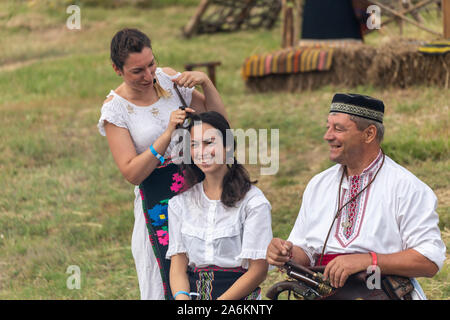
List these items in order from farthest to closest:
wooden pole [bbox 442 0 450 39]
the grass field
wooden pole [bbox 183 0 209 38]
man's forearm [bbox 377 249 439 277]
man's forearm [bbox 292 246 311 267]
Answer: wooden pole [bbox 183 0 209 38]
wooden pole [bbox 442 0 450 39]
the grass field
man's forearm [bbox 292 246 311 267]
man's forearm [bbox 377 249 439 277]

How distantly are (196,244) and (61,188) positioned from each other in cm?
491

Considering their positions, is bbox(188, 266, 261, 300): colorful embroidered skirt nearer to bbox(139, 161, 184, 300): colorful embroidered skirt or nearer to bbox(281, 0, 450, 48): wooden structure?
bbox(139, 161, 184, 300): colorful embroidered skirt

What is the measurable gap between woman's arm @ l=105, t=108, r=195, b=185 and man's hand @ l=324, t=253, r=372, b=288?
101 cm

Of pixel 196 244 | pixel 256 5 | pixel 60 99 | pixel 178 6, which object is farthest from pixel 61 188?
pixel 178 6

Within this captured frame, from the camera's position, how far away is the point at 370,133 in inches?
124

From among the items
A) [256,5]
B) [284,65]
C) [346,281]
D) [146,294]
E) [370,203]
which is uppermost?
[256,5]

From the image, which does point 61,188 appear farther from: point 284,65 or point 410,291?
point 410,291

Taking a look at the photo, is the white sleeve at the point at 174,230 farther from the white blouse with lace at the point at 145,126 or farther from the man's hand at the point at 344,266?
the man's hand at the point at 344,266

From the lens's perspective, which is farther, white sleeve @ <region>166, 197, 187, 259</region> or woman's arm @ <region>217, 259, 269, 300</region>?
white sleeve @ <region>166, 197, 187, 259</region>

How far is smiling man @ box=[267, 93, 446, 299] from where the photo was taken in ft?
9.55

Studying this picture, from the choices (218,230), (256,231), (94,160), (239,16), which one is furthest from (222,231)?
(239,16)

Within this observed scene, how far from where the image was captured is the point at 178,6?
21938 millimetres

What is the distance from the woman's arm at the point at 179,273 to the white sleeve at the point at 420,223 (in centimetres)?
109

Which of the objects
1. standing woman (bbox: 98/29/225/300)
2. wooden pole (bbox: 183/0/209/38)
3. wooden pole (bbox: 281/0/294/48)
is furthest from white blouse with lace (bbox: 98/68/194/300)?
wooden pole (bbox: 183/0/209/38)
